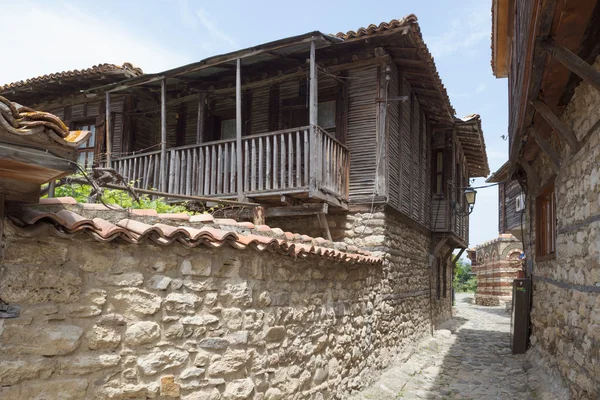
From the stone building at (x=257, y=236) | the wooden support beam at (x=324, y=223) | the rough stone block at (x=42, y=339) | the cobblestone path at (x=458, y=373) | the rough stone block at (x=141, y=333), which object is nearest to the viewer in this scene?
the rough stone block at (x=42, y=339)

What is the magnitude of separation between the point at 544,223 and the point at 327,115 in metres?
4.09

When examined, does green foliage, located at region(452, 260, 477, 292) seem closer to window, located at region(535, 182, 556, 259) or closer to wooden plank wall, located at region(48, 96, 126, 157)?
window, located at region(535, 182, 556, 259)

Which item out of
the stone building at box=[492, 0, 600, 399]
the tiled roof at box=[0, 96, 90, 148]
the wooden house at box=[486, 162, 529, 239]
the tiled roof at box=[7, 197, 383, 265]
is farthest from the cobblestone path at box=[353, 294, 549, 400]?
the tiled roof at box=[0, 96, 90, 148]

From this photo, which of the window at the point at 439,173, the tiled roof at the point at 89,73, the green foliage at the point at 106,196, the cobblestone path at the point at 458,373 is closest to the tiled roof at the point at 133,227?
the green foliage at the point at 106,196

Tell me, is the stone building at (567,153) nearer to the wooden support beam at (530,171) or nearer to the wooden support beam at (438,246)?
the wooden support beam at (530,171)

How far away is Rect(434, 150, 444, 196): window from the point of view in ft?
39.3

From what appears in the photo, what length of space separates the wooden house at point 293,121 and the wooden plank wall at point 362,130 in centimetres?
2

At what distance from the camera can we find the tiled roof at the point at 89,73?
9078mm

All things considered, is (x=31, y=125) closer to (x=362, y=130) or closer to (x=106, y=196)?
(x=106, y=196)

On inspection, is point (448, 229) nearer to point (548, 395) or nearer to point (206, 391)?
point (548, 395)

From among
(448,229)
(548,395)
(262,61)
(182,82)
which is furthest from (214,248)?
(448,229)

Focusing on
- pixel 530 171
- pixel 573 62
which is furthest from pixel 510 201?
pixel 573 62

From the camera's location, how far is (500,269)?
2117 cm

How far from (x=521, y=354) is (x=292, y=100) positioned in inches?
249
